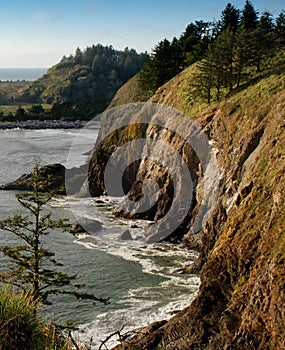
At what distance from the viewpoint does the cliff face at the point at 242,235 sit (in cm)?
1772

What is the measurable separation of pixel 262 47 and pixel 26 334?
4225 centimetres

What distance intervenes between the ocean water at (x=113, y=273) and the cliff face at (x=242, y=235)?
2640mm

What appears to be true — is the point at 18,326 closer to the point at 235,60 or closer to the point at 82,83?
the point at 235,60

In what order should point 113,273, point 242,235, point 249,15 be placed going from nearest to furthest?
point 242,235 → point 113,273 → point 249,15

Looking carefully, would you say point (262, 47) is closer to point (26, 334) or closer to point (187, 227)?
point (187, 227)

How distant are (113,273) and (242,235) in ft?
33.8

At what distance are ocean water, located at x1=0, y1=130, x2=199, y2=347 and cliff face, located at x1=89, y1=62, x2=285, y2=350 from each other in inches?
104

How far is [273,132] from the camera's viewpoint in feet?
92.7

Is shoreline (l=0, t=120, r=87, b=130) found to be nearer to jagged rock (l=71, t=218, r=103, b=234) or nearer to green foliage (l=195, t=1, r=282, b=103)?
green foliage (l=195, t=1, r=282, b=103)

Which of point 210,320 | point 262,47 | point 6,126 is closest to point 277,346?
point 210,320

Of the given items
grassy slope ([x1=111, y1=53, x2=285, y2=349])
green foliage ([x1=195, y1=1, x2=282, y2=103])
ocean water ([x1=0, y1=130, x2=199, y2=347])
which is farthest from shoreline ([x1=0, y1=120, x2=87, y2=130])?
grassy slope ([x1=111, y1=53, x2=285, y2=349])

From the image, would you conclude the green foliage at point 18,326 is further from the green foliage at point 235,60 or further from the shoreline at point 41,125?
the shoreline at point 41,125

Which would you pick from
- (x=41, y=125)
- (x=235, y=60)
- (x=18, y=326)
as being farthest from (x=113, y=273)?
(x=41, y=125)

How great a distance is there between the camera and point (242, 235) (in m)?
22.5
